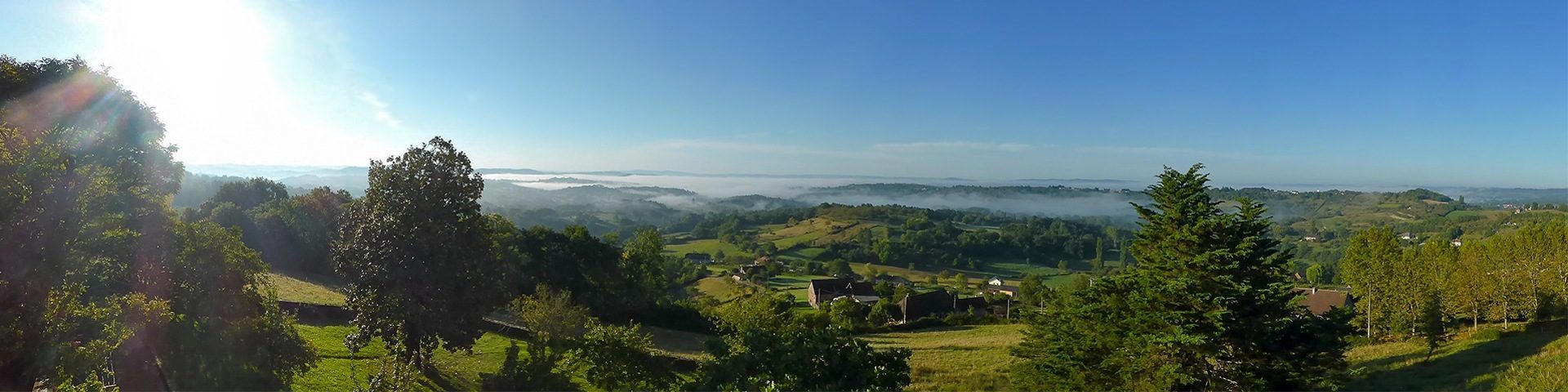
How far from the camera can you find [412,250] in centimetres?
1372

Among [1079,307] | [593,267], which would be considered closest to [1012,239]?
[593,267]

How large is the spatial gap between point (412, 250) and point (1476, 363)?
95.5 feet

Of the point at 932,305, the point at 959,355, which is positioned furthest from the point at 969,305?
the point at 959,355

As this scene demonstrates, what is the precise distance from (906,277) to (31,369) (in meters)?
80.5

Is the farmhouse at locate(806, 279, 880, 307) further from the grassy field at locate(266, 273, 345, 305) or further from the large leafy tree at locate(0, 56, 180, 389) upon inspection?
the large leafy tree at locate(0, 56, 180, 389)

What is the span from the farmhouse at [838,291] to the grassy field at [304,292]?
3778 cm

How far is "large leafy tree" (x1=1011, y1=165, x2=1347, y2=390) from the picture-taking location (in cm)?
1241

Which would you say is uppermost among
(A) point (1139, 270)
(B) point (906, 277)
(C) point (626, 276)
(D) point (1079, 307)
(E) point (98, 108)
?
(E) point (98, 108)

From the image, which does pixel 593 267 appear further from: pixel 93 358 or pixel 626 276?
pixel 93 358

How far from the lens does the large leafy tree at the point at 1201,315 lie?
40.7ft

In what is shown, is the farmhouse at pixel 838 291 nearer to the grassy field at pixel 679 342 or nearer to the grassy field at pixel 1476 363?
the grassy field at pixel 679 342

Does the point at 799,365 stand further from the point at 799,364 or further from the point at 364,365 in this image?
the point at 364,365

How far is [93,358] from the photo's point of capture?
7.33 meters

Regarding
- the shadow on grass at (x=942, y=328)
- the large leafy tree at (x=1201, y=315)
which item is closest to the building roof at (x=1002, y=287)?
the shadow on grass at (x=942, y=328)
